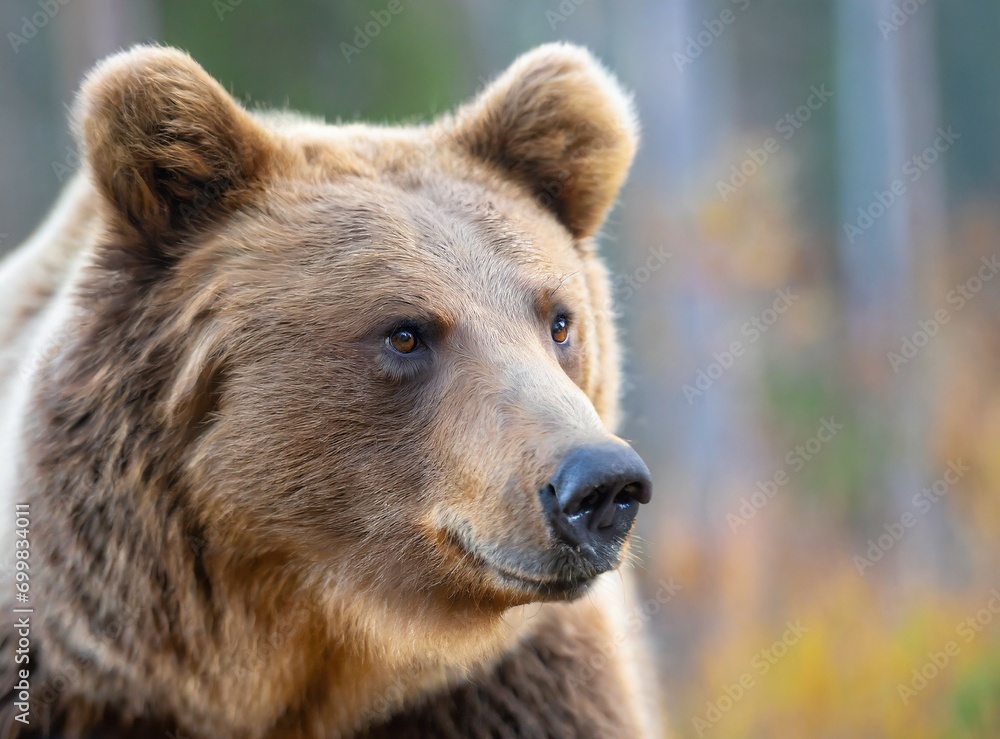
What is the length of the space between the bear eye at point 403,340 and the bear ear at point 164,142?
823 mm

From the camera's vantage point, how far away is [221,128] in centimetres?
369

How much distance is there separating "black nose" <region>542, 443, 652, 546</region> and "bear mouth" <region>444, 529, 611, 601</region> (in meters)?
0.11

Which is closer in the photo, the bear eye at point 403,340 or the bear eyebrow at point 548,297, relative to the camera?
the bear eye at point 403,340

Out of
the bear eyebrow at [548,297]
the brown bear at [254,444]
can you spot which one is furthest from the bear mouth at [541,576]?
the bear eyebrow at [548,297]

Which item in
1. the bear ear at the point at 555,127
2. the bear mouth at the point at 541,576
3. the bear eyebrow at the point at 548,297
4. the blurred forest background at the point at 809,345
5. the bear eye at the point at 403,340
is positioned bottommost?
the blurred forest background at the point at 809,345

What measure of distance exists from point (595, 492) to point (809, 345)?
1264 cm

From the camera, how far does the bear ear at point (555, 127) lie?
171 inches

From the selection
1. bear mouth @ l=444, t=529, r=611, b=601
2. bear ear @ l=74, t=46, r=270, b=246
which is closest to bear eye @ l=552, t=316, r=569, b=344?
bear mouth @ l=444, t=529, r=611, b=601

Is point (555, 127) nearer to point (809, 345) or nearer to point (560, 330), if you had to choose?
point (560, 330)

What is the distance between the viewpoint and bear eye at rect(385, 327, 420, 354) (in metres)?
3.52

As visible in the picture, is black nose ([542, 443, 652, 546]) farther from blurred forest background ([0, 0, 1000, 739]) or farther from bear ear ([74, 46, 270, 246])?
blurred forest background ([0, 0, 1000, 739])

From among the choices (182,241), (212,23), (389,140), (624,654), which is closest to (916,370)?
(624,654)

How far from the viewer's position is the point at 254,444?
3.49 meters

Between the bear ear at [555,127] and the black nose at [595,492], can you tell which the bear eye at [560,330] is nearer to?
the bear ear at [555,127]
